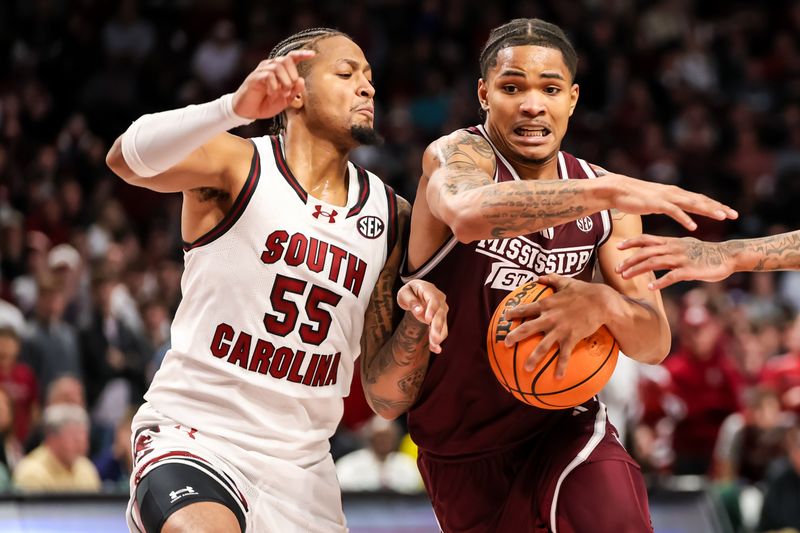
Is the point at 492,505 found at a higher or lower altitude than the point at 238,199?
lower

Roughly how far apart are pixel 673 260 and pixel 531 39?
108 cm

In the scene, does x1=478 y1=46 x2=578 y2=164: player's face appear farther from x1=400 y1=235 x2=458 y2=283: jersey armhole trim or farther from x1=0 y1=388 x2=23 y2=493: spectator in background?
x1=0 y1=388 x2=23 y2=493: spectator in background

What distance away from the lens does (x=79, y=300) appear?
11.0m

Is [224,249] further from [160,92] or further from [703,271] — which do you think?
[160,92]

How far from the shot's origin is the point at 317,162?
15.6 feet

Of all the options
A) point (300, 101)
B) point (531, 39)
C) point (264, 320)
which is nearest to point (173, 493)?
point (264, 320)

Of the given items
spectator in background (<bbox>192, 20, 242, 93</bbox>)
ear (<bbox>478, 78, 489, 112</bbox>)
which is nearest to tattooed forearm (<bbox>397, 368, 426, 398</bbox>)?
ear (<bbox>478, 78, 489, 112</bbox>)

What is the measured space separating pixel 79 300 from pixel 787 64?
9.81 metres

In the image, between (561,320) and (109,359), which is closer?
(561,320)

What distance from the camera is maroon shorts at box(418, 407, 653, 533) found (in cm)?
429

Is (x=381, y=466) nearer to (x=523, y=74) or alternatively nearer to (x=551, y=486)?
(x=551, y=486)

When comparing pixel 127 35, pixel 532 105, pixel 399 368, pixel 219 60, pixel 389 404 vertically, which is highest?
pixel 127 35

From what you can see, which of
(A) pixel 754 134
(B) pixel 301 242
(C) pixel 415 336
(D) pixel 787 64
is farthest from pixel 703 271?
(D) pixel 787 64

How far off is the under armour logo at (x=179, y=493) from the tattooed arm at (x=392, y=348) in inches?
38.6
